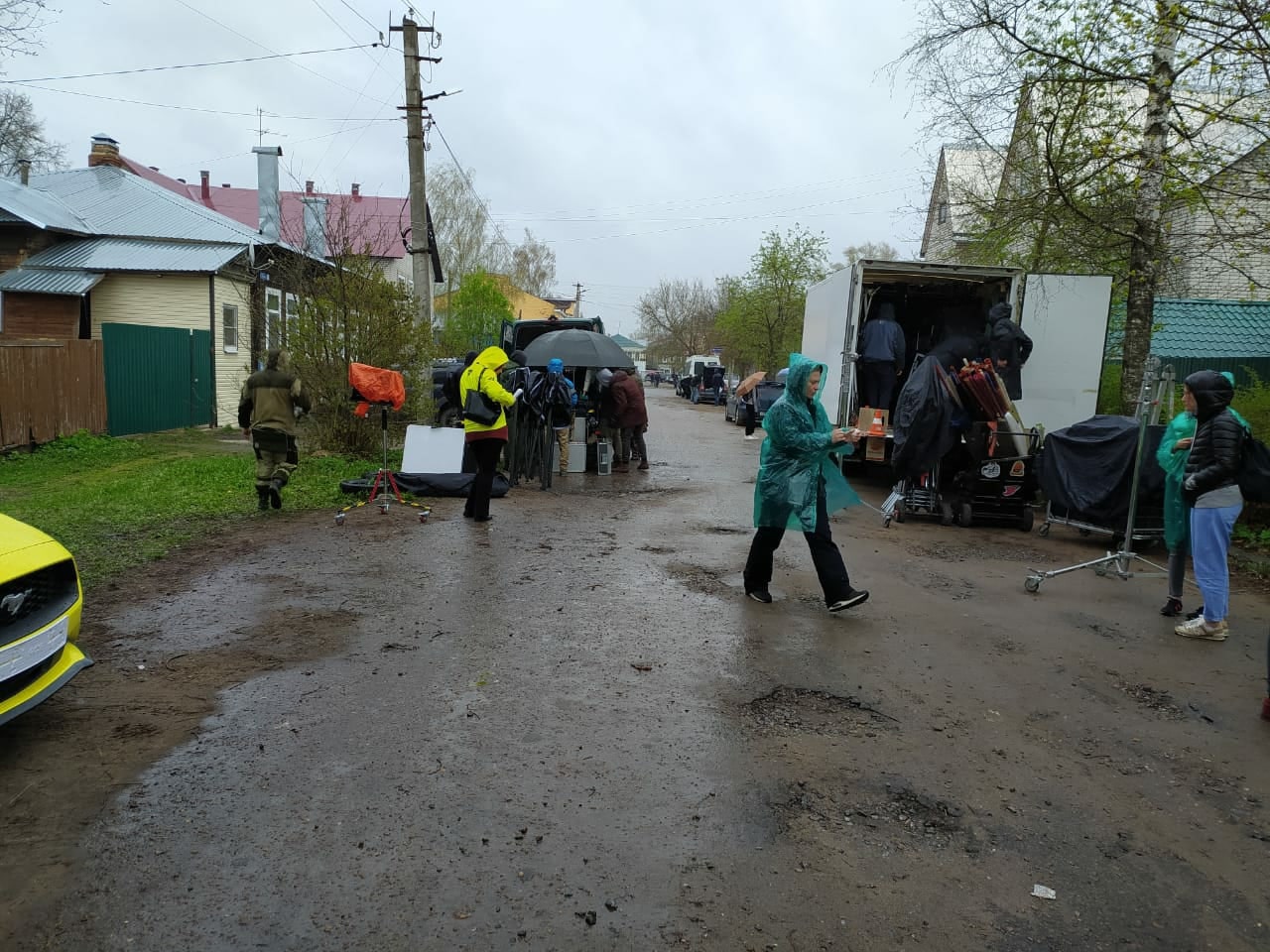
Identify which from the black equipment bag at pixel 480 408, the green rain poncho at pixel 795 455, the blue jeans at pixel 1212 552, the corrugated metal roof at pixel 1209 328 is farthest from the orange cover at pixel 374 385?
the corrugated metal roof at pixel 1209 328

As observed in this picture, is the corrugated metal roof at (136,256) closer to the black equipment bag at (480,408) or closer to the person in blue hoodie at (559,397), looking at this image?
the person in blue hoodie at (559,397)

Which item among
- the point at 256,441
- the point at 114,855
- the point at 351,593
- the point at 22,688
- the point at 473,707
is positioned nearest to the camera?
the point at 114,855

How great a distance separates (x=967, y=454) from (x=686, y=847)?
28.5 ft

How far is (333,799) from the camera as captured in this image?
11.7 feet

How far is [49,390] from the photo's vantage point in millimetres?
14078

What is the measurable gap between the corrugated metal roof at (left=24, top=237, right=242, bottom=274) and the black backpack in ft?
62.7

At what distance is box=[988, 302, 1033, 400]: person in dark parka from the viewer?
11.4m

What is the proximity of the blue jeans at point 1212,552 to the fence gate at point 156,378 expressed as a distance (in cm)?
1665

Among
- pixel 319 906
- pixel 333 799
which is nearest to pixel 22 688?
pixel 333 799

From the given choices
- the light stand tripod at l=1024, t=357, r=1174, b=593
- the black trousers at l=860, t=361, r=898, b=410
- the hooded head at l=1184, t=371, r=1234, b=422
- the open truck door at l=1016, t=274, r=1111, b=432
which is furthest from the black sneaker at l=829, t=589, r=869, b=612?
the open truck door at l=1016, t=274, r=1111, b=432

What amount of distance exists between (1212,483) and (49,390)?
51.3ft

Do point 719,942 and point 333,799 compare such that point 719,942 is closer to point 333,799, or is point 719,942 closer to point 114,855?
point 333,799

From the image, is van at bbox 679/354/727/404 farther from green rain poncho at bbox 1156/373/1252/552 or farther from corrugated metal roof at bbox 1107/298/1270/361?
green rain poncho at bbox 1156/373/1252/552

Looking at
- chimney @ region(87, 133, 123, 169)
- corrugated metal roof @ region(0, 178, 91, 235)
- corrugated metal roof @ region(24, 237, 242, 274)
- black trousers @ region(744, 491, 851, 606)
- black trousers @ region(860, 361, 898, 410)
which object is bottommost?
black trousers @ region(744, 491, 851, 606)
